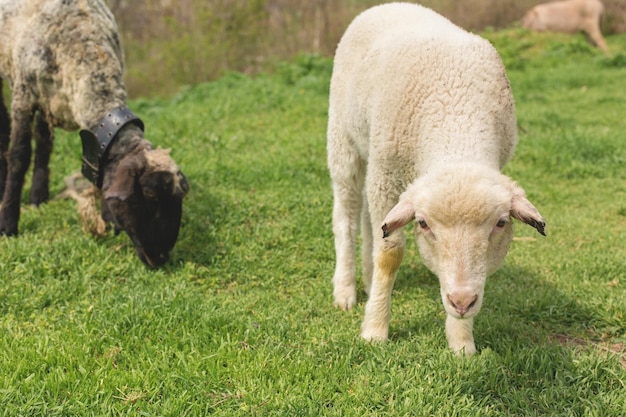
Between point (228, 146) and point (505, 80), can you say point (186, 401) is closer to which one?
point (505, 80)

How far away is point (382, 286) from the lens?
3650mm

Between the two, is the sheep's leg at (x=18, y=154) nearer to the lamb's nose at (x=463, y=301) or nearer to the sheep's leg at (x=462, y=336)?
the sheep's leg at (x=462, y=336)

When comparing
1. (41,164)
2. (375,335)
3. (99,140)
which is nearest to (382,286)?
(375,335)

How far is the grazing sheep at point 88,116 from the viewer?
448cm

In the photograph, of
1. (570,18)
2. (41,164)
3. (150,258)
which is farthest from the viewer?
(570,18)

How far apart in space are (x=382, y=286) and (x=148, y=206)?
73.3 inches

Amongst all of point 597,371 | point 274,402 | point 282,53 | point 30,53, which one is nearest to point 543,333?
point 597,371

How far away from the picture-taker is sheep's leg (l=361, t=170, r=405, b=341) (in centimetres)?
356

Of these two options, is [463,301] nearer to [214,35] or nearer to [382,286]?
[382,286]

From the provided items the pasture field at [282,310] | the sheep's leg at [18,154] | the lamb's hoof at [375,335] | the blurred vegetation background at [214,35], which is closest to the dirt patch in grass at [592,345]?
the pasture field at [282,310]

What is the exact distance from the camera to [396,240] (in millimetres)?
3592

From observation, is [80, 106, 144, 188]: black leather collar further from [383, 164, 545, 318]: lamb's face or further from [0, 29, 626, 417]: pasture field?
[383, 164, 545, 318]: lamb's face

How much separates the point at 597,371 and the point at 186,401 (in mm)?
1974

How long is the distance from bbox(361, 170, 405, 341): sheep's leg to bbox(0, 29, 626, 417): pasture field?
0.62ft
